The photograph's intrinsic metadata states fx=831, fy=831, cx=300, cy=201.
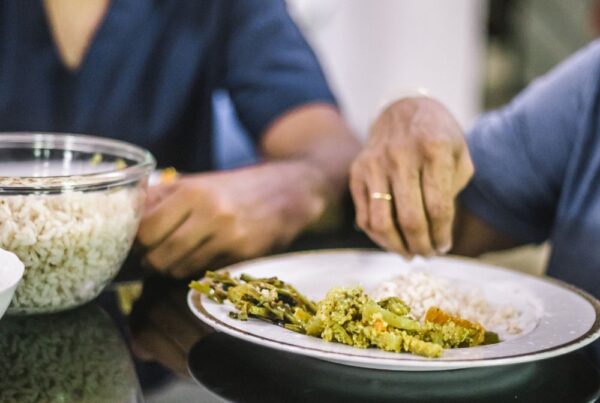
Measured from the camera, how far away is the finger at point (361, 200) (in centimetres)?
94

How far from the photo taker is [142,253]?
1.02 metres

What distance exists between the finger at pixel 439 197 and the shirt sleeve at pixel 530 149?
1.15 ft

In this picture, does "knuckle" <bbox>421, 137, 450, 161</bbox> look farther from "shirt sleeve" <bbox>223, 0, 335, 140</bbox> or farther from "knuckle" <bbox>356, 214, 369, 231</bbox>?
"shirt sleeve" <bbox>223, 0, 335, 140</bbox>

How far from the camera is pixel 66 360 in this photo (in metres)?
0.77

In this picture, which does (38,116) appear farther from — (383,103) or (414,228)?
(414,228)

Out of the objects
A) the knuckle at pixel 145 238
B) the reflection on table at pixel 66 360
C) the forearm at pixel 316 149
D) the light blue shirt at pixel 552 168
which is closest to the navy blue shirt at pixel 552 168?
the light blue shirt at pixel 552 168

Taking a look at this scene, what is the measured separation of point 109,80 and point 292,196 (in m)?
0.52

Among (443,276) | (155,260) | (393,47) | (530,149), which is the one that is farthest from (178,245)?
(393,47)

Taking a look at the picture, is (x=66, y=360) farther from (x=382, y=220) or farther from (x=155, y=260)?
(x=382, y=220)

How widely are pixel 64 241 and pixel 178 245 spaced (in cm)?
20

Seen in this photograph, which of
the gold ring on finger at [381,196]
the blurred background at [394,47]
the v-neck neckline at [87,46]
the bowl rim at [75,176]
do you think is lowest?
the blurred background at [394,47]

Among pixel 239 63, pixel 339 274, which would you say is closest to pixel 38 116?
pixel 239 63

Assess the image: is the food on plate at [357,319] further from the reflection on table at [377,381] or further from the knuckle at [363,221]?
the knuckle at [363,221]

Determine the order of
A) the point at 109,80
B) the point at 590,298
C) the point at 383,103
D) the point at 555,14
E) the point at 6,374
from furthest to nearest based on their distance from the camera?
1. the point at 555,14
2. the point at 109,80
3. the point at 383,103
4. the point at 590,298
5. the point at 6,374
